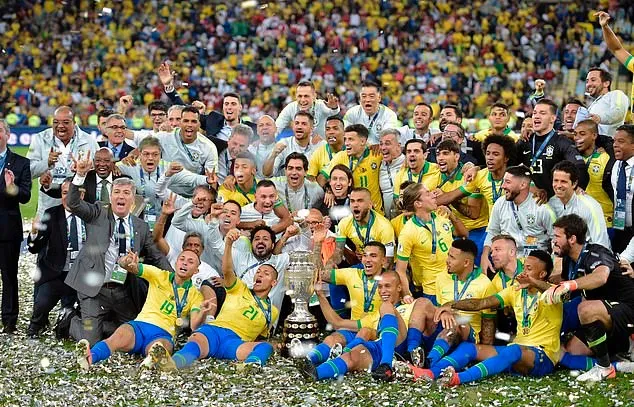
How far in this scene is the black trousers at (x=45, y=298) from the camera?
370 inches

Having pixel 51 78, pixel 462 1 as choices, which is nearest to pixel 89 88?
pixel 51 78

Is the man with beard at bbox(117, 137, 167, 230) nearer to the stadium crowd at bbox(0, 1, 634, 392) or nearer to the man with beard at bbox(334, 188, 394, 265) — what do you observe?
the stadium crowd at bbox(0, 1, 634, 392)

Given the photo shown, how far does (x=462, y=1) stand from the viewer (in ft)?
109

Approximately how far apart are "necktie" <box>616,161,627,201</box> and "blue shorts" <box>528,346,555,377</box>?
71.0 inches

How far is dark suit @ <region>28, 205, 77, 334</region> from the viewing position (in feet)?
30.9

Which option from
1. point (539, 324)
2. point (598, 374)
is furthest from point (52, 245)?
point (598, 374)

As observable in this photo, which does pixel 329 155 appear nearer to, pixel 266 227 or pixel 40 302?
pixel 266 227

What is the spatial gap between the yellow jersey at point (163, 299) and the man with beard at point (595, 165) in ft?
12.0

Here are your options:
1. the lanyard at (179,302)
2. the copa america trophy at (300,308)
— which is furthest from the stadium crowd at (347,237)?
the copa america trophy at (300,308)

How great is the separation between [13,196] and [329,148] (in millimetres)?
3202

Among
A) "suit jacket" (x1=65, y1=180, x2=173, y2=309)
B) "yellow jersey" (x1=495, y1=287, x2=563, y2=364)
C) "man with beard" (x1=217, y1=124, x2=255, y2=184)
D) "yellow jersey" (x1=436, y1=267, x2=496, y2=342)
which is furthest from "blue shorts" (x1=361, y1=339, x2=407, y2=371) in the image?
"man with beard" (x1=217, y1=124, x2=255, y2=184)

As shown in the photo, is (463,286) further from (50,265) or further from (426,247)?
(50,265)

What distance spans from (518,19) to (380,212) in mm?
22947

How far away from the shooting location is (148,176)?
404 inches
